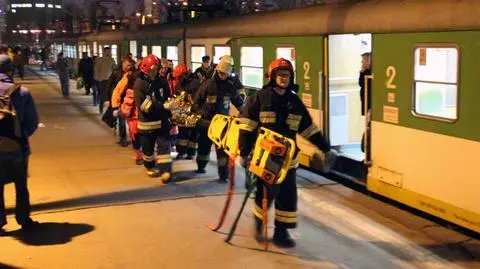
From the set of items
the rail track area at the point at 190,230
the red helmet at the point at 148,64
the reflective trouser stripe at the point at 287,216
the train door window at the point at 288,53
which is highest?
the train door window at the point at 288,53

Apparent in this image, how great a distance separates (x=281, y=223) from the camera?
575 centimetres

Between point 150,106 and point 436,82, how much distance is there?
366 cm

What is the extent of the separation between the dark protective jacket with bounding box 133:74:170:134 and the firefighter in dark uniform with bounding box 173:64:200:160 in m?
0.98

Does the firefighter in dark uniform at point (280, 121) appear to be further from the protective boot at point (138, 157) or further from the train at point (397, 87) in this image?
the protective boot at point (138, 157)

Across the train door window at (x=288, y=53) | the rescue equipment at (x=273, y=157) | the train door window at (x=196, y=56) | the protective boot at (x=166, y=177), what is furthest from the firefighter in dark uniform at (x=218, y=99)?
the train door window at (x=196, y=56)

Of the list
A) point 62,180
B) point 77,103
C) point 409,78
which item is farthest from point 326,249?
point 77,103

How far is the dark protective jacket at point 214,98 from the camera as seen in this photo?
324 inches

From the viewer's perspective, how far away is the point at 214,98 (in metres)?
8.23

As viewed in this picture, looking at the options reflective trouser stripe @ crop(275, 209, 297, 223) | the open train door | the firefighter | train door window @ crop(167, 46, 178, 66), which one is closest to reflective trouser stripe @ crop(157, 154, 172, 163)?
the firefighter

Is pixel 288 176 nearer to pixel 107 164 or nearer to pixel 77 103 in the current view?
pixel 107 164

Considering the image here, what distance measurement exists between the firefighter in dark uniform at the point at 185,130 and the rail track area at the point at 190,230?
680 mm

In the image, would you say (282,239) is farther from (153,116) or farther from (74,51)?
(74,51)

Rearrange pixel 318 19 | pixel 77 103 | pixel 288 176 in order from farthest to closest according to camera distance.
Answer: pixel 77 103 → pixel 318 19 → pixel 288 176

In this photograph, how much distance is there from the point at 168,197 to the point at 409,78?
301cm
